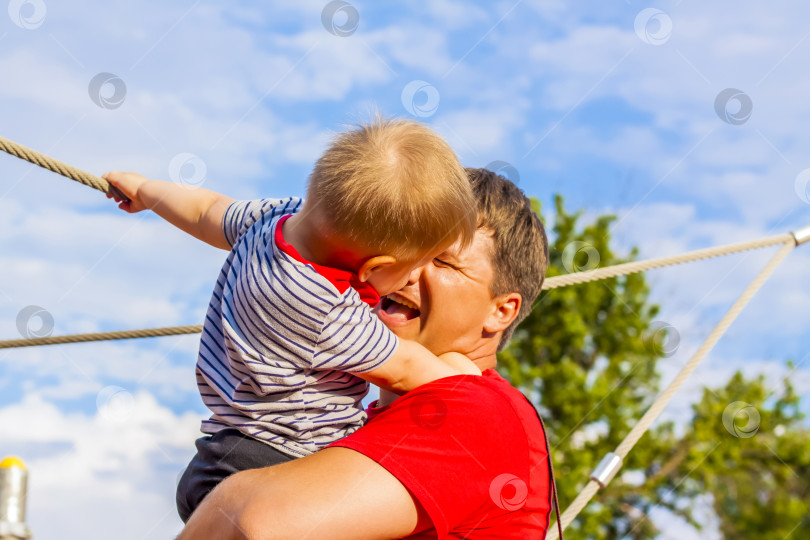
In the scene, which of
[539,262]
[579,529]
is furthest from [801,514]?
[539,262]

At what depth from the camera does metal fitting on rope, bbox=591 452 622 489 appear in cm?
271

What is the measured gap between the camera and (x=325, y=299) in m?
1.59

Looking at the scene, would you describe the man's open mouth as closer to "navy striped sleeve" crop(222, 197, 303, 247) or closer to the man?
the man

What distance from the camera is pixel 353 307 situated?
1.63 meters

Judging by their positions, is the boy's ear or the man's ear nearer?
the boy's ear

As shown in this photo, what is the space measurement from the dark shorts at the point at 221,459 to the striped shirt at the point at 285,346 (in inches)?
0.9

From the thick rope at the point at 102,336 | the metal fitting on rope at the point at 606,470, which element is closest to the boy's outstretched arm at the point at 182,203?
the thick rope at the point at 102,336

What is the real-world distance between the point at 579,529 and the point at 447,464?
1370 centimetres

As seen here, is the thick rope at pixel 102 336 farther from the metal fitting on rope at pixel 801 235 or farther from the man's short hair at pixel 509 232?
the metal fitting on rope at pixel 801 235

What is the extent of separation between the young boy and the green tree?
508 inches

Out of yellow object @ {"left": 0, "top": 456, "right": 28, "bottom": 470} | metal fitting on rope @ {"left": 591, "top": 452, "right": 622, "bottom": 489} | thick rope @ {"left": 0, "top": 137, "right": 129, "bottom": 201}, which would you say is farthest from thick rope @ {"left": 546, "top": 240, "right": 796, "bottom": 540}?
yellow object @ {"left": 0, "top": 456, "right": 28, "bottom": 470}

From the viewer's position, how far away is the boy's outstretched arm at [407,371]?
1711 millimetres

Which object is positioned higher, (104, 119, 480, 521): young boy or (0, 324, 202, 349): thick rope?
(0, 324, 202, 349): thick rope

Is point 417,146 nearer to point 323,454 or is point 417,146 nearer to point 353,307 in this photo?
point 353,307
